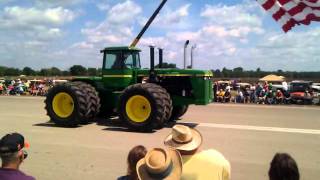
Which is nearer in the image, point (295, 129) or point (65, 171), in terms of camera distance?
point (65, 171)

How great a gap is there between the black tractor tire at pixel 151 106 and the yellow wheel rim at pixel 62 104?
1.88 m

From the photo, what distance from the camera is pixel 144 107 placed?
42.5 feet

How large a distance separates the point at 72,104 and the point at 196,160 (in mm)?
10409

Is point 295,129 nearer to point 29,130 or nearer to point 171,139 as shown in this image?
point 29,130

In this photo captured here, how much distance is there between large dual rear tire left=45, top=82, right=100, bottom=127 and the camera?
1343 centimetres

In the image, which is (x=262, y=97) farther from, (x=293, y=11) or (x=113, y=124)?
(x=293, y=11)

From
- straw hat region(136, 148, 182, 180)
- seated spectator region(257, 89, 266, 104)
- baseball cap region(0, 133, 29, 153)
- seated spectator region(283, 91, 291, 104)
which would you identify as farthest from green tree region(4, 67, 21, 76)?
straw hat region(136, 148, 182, 180)

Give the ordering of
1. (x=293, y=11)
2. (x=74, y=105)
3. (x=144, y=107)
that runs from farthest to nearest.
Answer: (x=74, y=105) → (x=144, y=107) → (x=293, y=11)

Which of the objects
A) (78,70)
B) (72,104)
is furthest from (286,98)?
(78,70)

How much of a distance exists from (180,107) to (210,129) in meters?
2.30

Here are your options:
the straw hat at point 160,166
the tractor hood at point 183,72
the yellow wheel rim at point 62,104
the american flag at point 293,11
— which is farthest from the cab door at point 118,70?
the straw hat at point 160,166

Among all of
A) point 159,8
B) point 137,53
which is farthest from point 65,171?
point 159,8

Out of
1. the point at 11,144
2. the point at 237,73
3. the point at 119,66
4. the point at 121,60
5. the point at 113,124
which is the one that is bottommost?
the point at 113,124

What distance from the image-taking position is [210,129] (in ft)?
43.4
